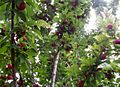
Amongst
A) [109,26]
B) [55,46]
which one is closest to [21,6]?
[109,26]

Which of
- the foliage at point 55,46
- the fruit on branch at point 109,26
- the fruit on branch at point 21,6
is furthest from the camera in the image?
the fruit on branch at point 109,26

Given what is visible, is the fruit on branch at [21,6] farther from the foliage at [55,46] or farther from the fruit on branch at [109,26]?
the fruit on branch at [109,26]

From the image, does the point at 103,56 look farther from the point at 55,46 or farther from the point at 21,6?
the point at 55,46

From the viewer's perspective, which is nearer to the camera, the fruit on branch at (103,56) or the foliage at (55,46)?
the foliage at (55,46)

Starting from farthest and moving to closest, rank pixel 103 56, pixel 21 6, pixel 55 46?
1. pixel 55 46
2. pixel 103 56
3. pixel 21 6

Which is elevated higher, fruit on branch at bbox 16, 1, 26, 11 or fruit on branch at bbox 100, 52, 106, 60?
fruit on branch at bbox 16, 1, 26, 11

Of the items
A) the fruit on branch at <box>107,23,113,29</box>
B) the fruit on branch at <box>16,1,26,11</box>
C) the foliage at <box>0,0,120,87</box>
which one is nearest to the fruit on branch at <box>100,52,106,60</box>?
the foliage at <box>0,0,120,87</box>

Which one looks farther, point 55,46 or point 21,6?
point 55,46

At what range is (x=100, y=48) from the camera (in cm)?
343

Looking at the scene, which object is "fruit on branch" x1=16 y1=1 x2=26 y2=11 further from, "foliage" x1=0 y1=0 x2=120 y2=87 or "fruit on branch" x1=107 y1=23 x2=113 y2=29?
"fruit on branch" x1=107 y1=23 x2=113 y2=29

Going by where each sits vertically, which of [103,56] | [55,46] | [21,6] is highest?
[55,46]

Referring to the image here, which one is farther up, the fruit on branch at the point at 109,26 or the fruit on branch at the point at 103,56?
the fruit on branch at the point at 109,26

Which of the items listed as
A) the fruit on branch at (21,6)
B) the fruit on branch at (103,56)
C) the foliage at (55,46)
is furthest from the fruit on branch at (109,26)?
the fruit on branch at (21,6)

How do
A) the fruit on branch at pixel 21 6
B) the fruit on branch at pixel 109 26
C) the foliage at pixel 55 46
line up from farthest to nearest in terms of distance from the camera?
1. the fruit on branch at pixel 109 26
2. the foliage at pixel 55 46
3. the fruit on branch at pixel 21 6
